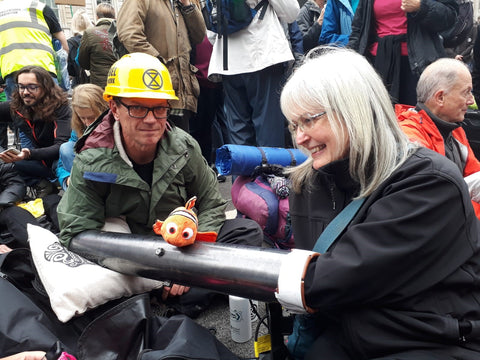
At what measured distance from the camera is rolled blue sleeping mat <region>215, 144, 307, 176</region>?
3.12m

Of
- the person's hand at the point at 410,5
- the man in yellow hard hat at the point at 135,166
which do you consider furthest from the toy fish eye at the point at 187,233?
the person's hand at the point at 410,5

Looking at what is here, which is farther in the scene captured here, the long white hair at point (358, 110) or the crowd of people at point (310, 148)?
the long white hair at point (358, 110)

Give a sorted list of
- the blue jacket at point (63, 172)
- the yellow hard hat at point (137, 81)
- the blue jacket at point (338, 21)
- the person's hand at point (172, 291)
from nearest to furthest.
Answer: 1. the yellow hard hat at point (137, 81)
2. the person's hand at point (172, 291)
3. the blue jacket at point (63, 172)
4. the blue jacket at point (338, 21)

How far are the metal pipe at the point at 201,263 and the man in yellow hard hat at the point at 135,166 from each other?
12.0 inches

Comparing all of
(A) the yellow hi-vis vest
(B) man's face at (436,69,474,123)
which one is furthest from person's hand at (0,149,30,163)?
(B) man's face at (436,69,474,123)

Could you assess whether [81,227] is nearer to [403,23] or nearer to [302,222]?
[302,222]

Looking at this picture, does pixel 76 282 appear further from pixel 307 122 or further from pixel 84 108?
pixel 84 108

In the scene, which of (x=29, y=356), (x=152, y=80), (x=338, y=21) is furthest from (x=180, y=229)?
(x=338, y=21)

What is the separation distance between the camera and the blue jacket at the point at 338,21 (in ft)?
14.9

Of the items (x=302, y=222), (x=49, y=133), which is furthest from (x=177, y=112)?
(x=302, y=222)

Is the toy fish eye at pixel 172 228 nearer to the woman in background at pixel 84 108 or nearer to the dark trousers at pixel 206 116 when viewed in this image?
the woman in background at pixel 84 108

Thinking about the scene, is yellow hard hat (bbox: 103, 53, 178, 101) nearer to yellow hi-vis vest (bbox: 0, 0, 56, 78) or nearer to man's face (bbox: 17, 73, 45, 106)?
man's face (bbox: 17, 73, 45, 106)

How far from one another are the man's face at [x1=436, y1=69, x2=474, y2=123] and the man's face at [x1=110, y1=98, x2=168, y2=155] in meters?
1.73

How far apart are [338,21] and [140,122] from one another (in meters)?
3.17
